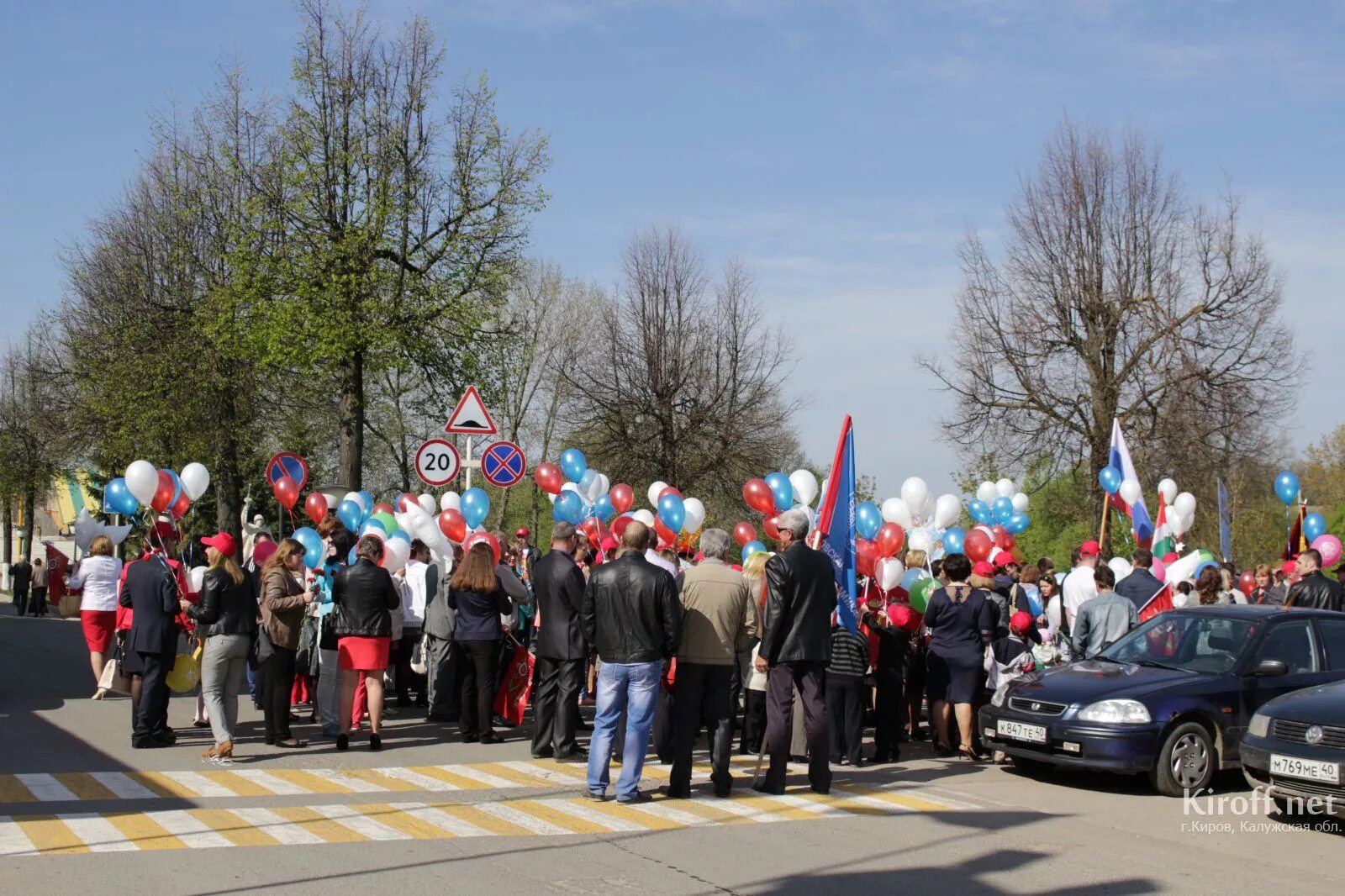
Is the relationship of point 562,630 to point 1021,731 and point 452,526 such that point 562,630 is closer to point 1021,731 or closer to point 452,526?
point 1021,731

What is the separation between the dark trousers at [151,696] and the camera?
11.4 meters

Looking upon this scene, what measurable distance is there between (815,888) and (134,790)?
5.20 meters

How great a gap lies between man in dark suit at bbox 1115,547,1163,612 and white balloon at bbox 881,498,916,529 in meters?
3.80

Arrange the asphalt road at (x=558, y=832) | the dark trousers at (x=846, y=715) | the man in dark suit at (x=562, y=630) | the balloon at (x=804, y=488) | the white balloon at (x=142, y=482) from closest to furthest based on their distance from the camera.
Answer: the asphalt road at (x=558, y=832), the man in dark suit at (x=562, y=630), the dark trousers at (x=846, y=715), the white balloon at (x=142, y=482), the balloon at (x=804, y=488)

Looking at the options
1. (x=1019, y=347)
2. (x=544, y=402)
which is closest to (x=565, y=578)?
(x=1019, y=347)

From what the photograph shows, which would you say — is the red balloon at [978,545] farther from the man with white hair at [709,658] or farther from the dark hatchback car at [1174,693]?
the man with white hair at [709,658]

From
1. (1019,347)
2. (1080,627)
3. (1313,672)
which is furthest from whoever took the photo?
(1019,347)

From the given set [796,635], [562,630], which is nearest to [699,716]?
[796,635]

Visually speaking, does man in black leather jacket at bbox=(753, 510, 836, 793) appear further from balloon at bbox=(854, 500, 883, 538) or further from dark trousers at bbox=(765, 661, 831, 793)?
balloon at bbox=(854, 500, 883, 538)

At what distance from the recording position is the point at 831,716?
11.2m

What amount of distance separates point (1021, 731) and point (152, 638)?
23.6ft

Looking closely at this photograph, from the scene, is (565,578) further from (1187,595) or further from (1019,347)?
(1019,347)

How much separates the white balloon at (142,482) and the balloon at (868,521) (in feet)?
27.5

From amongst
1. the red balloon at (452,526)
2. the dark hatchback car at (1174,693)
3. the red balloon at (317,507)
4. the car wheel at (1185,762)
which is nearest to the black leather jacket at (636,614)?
the dark hatchback car at (1174,693)
